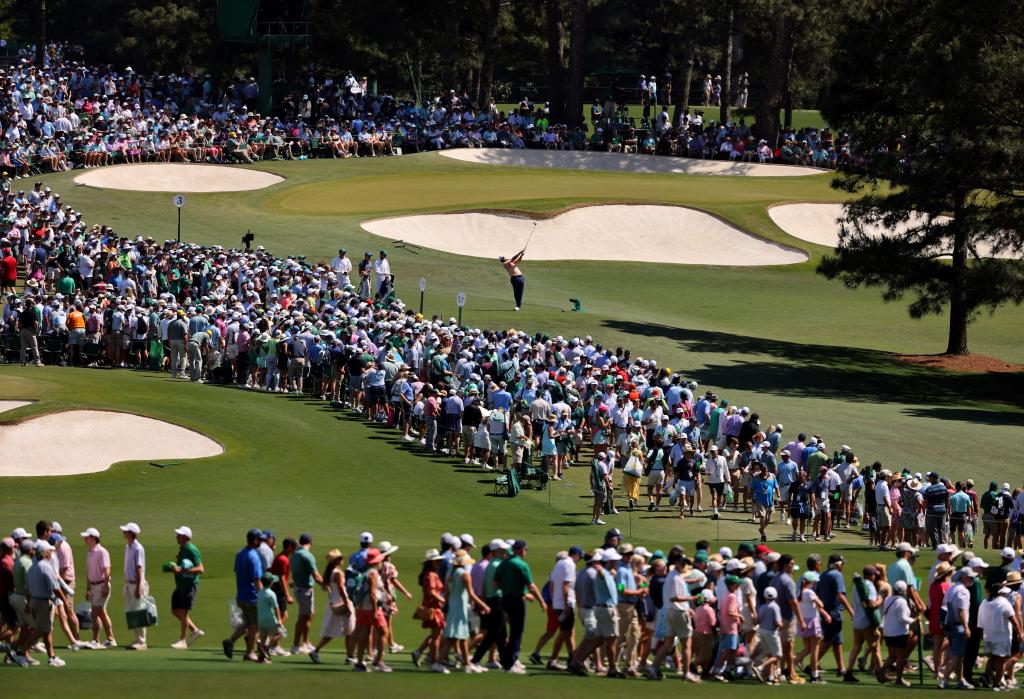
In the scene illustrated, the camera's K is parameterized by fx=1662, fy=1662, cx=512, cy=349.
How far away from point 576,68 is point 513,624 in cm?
6154

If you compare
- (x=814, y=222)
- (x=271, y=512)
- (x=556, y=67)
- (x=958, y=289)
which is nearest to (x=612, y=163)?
(x=556, y=67)

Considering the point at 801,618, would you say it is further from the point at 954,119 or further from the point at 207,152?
the point at 207,152

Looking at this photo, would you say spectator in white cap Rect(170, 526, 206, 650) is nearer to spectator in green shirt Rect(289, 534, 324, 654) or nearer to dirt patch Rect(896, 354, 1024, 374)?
spectator in green shirt Rect(289, 534, 324, 654)

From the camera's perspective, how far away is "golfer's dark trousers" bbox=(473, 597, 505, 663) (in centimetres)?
1889

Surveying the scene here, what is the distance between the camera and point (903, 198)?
4800 centimetres

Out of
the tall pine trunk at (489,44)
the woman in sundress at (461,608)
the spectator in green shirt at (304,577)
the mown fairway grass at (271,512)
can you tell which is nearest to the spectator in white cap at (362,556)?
the spectator in green shirt at (304,577)

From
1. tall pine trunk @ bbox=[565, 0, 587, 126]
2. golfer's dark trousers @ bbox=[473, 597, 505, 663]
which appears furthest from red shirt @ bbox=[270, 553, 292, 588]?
tall pine trunk @ bbox=[565, 0, 587, 126]

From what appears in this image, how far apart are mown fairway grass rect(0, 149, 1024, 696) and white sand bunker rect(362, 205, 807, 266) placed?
908 millimetres

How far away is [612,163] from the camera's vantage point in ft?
242

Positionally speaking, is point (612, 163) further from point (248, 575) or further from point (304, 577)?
point (248, 575)

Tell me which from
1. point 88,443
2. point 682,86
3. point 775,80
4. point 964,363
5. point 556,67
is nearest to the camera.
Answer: point 88,443

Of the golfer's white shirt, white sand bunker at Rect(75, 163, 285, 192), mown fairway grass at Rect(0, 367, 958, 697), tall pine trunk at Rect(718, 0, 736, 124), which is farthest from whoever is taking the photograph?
tall pine trunk at Rect(718, 0, 736, 124)

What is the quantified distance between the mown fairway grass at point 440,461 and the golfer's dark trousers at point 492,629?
0.73 metres

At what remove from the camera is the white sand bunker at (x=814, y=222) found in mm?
63344
